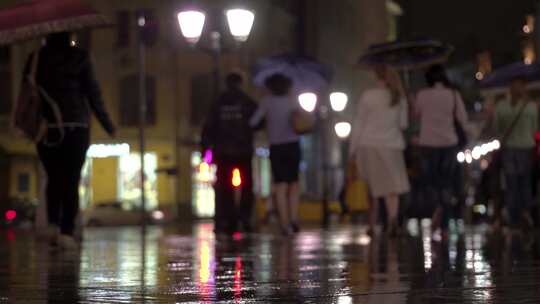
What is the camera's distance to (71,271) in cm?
791

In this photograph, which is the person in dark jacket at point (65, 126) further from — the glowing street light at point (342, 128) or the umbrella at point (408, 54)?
the glowing street light at point (342, 128)

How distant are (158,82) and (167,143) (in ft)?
8.38

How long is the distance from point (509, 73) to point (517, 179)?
2224 millimetres

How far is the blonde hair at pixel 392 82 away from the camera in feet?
46.4

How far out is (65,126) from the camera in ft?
35.6

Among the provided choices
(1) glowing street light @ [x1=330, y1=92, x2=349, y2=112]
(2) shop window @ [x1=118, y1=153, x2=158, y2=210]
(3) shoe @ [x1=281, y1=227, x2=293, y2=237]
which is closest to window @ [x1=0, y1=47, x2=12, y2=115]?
(2) shop window @ [x1=118, y1=153, x2=158, y2=210]

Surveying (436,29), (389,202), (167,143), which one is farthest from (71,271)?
(436,29)

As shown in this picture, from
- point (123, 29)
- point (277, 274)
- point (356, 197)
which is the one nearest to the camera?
point (277, 274)

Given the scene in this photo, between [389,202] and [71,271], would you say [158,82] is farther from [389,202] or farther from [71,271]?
[71,271]

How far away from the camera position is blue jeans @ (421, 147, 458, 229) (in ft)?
46.2

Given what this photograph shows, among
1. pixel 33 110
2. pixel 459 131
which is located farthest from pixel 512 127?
pixel 33 110

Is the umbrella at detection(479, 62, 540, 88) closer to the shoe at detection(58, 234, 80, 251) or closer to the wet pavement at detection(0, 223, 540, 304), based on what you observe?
the wet pavement at detection(0, 223, 540, 304)

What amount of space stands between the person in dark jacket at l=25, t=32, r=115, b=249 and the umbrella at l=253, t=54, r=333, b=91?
7.54m

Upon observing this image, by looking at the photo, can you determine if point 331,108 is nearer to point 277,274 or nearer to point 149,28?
point 149,28
